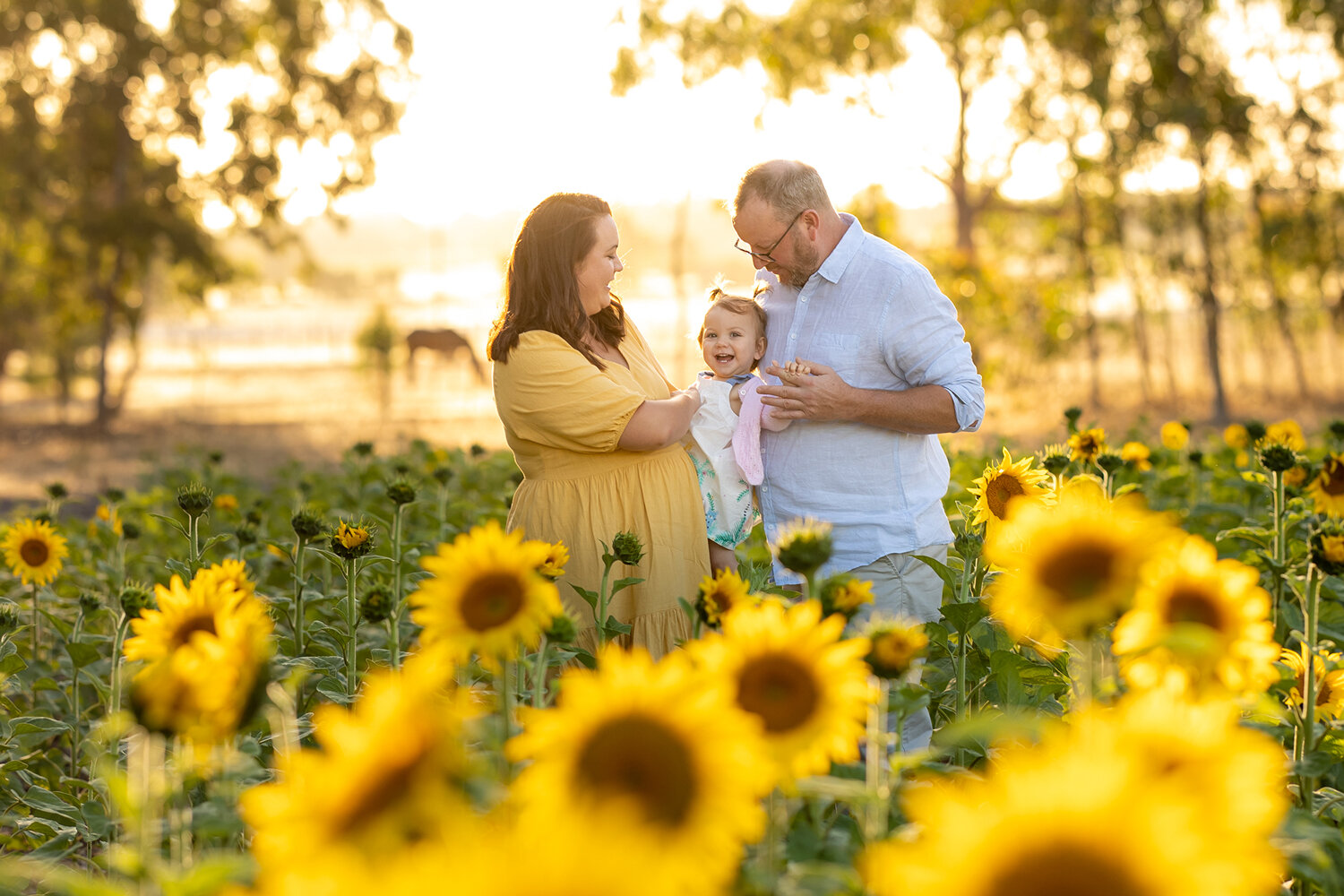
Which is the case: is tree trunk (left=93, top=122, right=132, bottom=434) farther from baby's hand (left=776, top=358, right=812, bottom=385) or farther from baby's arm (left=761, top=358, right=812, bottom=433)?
baby's hand (left=776, top=358, right=812, bottom=385)

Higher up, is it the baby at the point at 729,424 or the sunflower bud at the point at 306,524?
the baby at the point at 729,424

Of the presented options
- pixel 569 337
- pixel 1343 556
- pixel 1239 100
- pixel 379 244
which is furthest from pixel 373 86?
pixel 379 244

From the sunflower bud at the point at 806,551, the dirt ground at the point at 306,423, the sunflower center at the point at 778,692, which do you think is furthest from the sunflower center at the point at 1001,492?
the dirt ground at the point at 306,423

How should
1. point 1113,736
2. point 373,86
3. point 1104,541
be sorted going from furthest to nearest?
1. point 373,86
2. point 1104,541
3. point 1113,736

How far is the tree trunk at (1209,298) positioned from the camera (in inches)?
545

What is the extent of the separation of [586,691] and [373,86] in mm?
15080

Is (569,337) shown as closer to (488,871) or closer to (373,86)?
(488,871)

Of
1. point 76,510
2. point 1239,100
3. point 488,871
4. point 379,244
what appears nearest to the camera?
point 488,871

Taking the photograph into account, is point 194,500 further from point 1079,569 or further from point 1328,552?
point 1328,552

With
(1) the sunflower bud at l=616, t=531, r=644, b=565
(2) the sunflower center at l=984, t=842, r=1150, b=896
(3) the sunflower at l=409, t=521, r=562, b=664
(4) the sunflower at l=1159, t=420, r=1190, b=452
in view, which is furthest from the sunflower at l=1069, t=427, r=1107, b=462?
(2) the sunflower center at l=984, t=842, r=1150, b=896

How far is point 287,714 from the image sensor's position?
4.25 ft

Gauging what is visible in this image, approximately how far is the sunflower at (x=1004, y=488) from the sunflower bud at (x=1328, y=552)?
0.54 m

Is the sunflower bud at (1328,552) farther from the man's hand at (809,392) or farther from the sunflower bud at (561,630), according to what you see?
the sunflower bud at (561,630)

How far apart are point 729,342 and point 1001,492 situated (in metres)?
0.96
